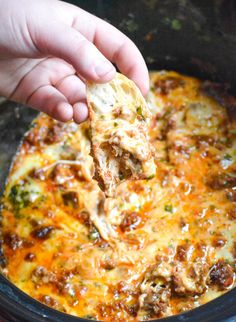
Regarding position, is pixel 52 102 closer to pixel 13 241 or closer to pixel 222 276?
pixel 13 241

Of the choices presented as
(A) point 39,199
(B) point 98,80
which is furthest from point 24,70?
(B) point 98,80

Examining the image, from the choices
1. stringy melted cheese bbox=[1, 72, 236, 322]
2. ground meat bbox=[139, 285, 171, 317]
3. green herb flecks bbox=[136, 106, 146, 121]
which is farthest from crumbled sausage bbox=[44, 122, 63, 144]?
ground meat bbox=[139, 285, 171, 317]

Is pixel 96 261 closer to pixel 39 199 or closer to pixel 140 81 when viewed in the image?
pixel 39 199

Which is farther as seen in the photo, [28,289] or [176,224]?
[176,224]

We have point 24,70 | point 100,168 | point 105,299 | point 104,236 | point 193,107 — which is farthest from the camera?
point 193,107

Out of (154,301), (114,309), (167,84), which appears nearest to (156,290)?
(154,301)

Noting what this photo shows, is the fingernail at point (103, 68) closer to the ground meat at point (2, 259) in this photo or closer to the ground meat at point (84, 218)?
the ground meat at point (84, 218)

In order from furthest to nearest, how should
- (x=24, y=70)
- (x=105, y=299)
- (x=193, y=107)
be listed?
(x=193, y=107) < (x=24, y=70) < (x=105, y=299)

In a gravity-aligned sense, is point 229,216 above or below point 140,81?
below
